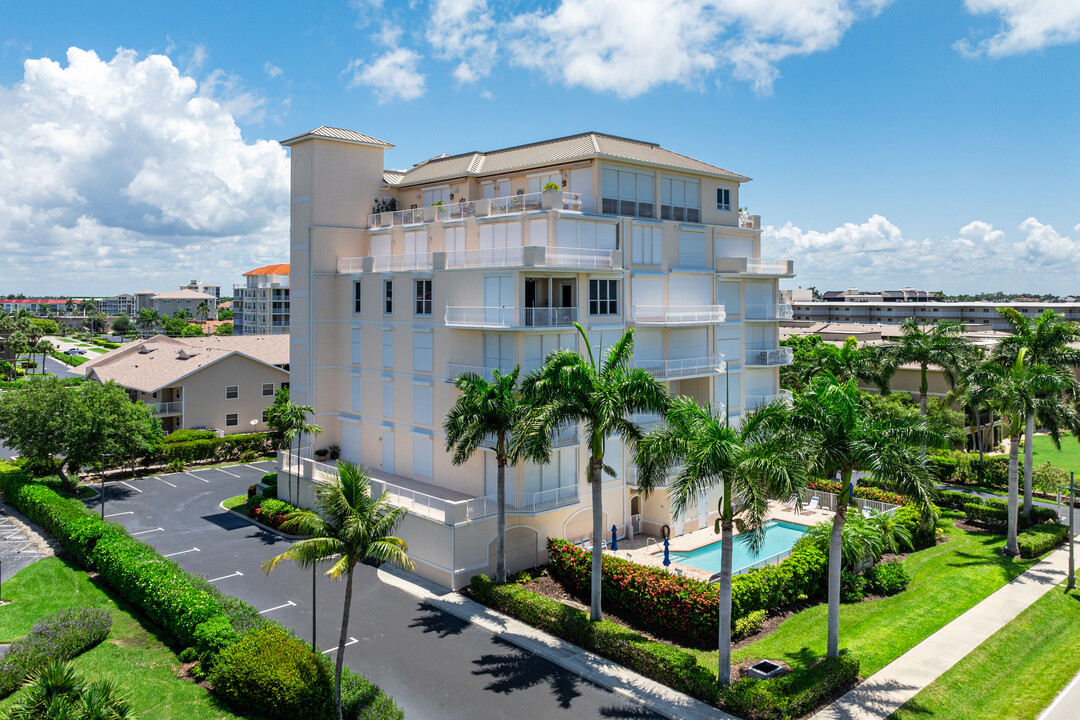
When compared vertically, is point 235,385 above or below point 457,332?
below

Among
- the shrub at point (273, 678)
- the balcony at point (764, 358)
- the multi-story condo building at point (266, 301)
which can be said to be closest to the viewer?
the shrub at point (273, 678)

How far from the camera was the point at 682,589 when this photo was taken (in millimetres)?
24906

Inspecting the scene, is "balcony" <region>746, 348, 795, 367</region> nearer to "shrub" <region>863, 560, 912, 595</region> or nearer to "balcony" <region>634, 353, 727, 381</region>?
"balcony" <region>634, 353, 727, 381</region>

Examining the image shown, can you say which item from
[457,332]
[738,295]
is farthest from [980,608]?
[457,332]

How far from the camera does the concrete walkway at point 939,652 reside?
2047 cm

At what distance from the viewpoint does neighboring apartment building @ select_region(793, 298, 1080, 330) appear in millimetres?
119281

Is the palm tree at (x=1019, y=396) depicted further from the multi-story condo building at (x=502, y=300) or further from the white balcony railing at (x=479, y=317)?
the white balcony railing at (x=479, y=317)

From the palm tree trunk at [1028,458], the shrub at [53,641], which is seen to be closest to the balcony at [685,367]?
the palm tree trunk at [1028,458]

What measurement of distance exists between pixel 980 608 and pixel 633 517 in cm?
1481

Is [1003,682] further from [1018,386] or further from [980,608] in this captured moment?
[1018,386]

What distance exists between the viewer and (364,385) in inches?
1602

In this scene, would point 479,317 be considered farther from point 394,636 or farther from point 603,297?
point 394,636

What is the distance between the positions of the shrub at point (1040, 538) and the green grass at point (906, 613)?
0.70 meters

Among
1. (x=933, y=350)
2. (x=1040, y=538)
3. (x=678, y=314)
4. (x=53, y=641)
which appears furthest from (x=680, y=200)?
(x=53, y=641)
